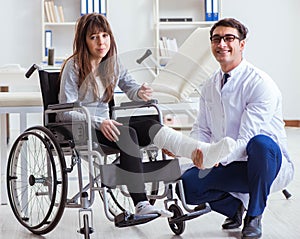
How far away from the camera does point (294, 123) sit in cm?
720

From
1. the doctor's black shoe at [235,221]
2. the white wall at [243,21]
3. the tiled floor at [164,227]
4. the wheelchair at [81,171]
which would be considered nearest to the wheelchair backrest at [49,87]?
the wheelchair at [81,171]

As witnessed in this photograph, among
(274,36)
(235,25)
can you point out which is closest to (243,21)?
(274,36)

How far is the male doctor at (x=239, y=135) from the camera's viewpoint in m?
Answer: 2.29

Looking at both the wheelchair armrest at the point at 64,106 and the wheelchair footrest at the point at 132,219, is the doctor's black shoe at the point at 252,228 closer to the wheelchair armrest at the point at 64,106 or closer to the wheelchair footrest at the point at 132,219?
the wheelchair footrest at the point at 132,219

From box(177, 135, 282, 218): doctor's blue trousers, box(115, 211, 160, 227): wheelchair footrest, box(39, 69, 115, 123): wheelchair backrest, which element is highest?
box(39, 69, 115, 123): wheelchair backrest

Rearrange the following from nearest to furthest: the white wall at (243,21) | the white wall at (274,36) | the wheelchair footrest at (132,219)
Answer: the wheelchair footrest at (132,219) → the white wall at (243,21) → the white wall at (274,36)

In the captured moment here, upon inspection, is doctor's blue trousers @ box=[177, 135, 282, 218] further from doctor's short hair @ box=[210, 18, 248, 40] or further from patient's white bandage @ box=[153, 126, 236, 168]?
doctor's short hair @ box=[210, 18, 248, 40]

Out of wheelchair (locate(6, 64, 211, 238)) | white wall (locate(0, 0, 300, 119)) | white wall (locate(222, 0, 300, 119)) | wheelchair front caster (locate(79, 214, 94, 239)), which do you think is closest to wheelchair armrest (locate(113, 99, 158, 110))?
wheelchair (locate(6, 64, 211, 238))

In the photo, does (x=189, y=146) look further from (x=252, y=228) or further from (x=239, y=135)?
(x=252, y=228)

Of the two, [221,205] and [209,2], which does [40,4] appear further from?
[221,205]

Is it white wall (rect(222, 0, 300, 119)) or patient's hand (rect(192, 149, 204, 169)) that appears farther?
white wall (rect(222, 0, 300, 119))

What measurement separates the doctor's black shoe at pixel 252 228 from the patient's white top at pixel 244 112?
0.20 meters

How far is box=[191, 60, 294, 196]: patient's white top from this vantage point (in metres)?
2.35

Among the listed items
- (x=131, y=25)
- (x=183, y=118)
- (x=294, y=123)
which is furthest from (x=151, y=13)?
(x=294, y=123)
